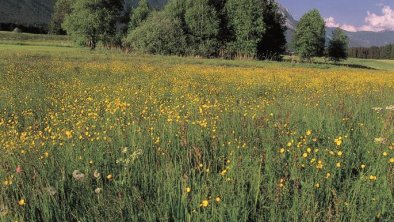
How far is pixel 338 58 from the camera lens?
6819cm

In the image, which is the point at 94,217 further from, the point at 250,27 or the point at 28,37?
the point at 28,37

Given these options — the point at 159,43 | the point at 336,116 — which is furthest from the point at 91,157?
the point at 159,43

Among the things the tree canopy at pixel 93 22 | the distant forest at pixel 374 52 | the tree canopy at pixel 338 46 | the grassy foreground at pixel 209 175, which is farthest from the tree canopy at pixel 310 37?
the distant forest at pixel 374 52

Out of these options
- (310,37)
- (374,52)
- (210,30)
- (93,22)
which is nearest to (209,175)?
(210,30)

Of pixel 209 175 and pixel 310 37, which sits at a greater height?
pixel 310 37

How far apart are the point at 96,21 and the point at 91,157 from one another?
62.2 meters

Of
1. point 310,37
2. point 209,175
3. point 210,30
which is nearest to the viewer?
point 209,175

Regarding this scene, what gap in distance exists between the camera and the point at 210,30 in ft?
178

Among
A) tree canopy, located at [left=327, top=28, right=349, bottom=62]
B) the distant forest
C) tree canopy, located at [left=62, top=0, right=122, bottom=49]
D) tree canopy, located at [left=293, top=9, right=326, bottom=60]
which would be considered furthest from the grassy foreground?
the distant forest

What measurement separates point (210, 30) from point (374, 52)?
159 m

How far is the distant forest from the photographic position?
174m

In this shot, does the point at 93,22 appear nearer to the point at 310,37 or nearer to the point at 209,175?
the point at 310,37

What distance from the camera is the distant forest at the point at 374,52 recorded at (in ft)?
569

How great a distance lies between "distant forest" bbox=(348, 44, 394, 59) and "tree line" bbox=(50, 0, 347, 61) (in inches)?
4931
